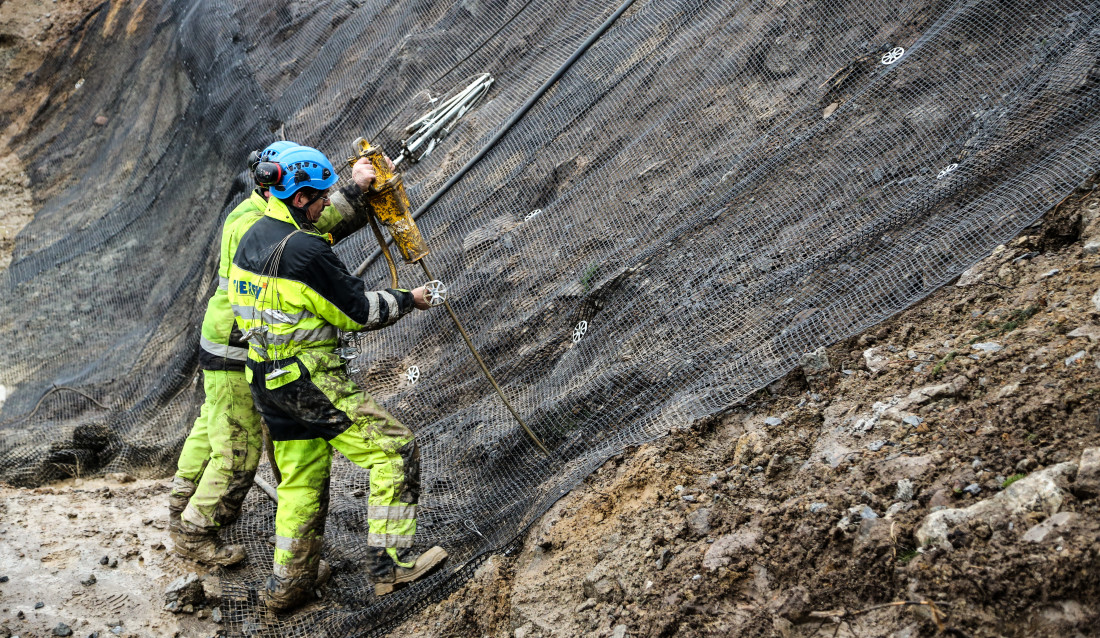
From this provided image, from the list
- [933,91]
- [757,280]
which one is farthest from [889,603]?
[933,91]

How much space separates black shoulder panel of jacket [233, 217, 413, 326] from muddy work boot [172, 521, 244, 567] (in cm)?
152

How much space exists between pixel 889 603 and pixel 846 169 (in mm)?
2349

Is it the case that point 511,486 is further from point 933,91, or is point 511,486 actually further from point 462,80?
point 462,80

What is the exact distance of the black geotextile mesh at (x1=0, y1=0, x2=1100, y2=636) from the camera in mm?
3873

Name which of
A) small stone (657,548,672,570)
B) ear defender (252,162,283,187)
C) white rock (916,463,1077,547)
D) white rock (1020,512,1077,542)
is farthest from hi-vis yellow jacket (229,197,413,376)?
white rock (1020,512,1077,542)

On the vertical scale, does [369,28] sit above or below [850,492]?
above

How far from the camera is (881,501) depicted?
2.95 meters

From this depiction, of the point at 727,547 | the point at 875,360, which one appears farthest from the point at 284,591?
the point at 875,360

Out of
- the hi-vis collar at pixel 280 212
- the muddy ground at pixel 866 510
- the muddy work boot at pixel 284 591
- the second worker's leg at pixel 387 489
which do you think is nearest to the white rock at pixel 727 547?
the muddy ground at pixel 866 510

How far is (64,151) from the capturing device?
34.4 feet

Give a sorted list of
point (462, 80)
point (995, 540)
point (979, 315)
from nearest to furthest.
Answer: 1. point (995, 540)
2. point (979, 315)
3. point (462, 80)

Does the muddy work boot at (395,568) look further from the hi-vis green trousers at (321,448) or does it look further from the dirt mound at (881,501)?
the dirt mound at (881,501)

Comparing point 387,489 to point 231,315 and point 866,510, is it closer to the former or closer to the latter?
point 231,315

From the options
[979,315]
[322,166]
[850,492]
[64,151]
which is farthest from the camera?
[64,151]
